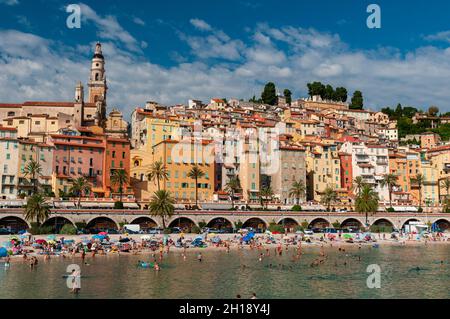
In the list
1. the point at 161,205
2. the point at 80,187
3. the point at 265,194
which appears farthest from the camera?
the point at 265,194

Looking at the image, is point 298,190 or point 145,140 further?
point 145,140

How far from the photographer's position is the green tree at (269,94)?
189 metres

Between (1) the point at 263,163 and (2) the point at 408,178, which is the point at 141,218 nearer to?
(1) the point at 263,163

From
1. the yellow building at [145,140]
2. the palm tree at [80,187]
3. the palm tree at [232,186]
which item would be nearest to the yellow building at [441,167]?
the palm tree at [232,186]

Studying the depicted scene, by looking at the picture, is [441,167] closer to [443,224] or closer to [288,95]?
[443,224]

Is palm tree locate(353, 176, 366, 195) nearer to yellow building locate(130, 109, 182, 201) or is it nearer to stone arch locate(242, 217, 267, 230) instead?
stone arch locate(242, 217, 267, 230)

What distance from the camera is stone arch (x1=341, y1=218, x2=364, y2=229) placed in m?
97.8

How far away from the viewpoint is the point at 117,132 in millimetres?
129375

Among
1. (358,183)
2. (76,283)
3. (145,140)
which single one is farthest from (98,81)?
(76,283)

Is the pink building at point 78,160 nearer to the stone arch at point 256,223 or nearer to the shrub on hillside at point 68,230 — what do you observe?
the shrub on hillside at point 68,230

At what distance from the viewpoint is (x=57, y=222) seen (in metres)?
75.7

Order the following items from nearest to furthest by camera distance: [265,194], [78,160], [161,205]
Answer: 1. [161,205]
2. [78,160]
3. [265,194]

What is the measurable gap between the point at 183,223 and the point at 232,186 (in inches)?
654

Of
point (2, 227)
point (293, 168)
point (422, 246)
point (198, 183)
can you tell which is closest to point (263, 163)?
point (293, 168)
